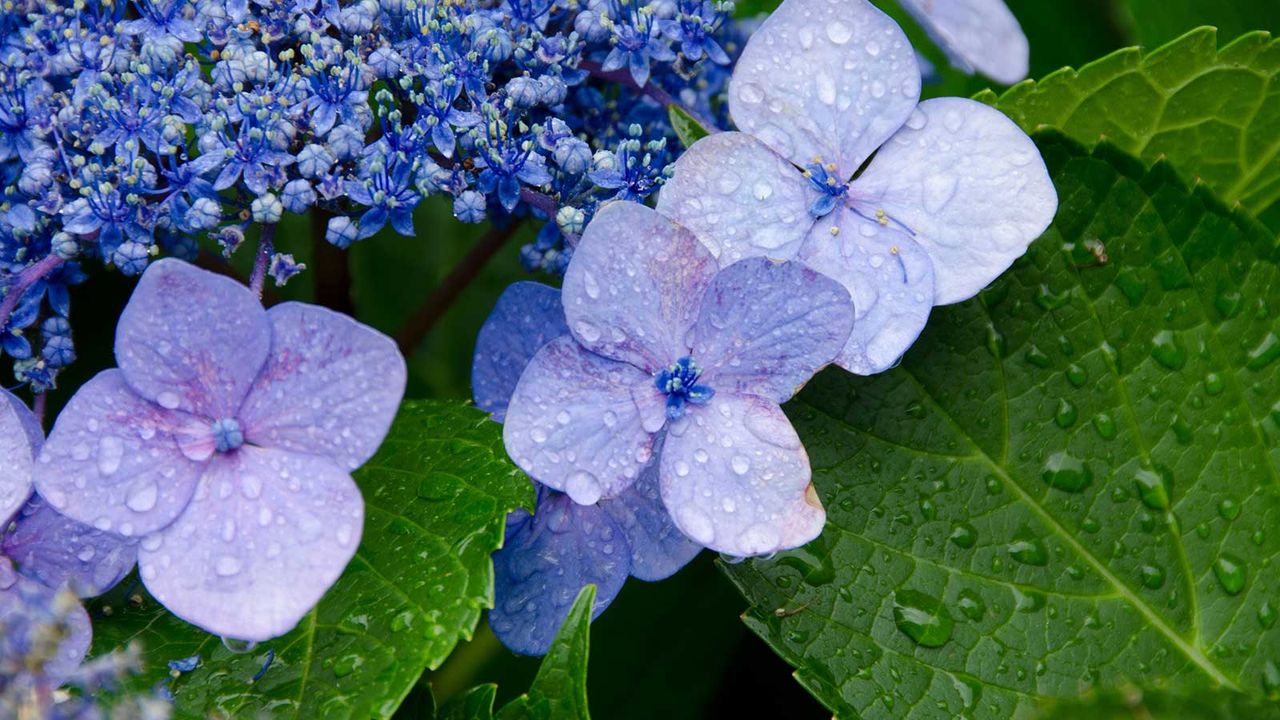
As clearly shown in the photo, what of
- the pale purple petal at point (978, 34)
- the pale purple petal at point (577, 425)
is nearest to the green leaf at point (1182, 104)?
the pale purple petal at point (978, 34)

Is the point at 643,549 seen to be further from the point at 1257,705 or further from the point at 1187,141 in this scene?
the point at 1187,141

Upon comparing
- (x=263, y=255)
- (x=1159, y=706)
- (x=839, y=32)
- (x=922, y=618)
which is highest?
(x=839, y=32)

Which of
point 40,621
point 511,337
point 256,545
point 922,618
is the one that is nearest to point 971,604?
point 922,618

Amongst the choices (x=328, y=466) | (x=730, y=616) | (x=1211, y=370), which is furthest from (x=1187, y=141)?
(x=328, y=466)

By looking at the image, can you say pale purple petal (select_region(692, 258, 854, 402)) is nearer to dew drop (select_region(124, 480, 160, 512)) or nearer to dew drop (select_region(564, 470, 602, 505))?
dew drop (select_region(564, 470, 602, 505))

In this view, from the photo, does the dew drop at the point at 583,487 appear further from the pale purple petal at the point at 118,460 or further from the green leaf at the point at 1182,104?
the green leaf at the point at 1182,104

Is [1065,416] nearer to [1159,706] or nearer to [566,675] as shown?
[1159,706]
